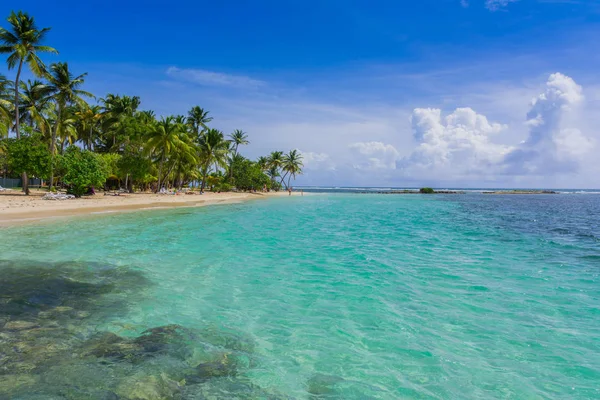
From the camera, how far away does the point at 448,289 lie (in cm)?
847

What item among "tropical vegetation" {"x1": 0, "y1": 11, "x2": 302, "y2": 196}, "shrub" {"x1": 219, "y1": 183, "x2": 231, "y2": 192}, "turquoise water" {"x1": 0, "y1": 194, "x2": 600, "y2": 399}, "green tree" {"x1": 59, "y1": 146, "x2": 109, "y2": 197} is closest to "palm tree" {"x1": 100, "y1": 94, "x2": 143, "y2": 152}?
"tropical vegetation" {"x1": 0, "y1": 11, "x2": 302, "y2": 196}

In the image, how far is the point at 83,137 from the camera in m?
55.6

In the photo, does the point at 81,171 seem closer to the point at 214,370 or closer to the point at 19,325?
the point at 19,325

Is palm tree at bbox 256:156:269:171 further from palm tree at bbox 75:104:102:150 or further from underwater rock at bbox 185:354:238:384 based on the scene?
underwater rock at bbox 185:354:238:384

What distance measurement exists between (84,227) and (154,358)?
16.7 m

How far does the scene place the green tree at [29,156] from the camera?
101 ft

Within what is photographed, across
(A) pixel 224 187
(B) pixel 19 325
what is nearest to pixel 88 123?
(A) pixel 224 187

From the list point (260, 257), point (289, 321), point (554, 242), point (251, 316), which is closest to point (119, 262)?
point (260, 257)

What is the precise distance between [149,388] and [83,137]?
203 ft

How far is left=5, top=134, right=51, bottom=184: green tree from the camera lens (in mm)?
30859

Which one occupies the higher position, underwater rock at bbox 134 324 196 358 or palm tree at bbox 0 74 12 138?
palm tree at bbox 0 74 12 138

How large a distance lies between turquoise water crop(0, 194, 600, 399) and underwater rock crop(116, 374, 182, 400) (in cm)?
2

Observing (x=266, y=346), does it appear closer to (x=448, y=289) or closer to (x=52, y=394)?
(x=52, y=394)

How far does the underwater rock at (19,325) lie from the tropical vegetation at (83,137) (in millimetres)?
32027
